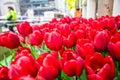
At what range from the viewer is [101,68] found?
0.59 metres

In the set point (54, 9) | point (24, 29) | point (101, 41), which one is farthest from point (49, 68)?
point (54, 9)

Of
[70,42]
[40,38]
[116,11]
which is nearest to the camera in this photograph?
[70,42]

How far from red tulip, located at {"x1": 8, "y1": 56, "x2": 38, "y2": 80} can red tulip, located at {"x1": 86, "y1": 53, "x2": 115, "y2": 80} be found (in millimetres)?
122

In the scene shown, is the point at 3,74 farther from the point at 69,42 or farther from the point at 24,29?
the point at 24,29

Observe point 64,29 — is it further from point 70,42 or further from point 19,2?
point 19,2

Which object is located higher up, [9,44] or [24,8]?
[9,44]

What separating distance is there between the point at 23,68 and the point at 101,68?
180 mm

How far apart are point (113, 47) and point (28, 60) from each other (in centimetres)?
23

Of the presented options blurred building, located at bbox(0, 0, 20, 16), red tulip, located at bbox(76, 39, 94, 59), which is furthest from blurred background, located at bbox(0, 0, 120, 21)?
red tulip, located at bbox(76, 39, 94, 59)

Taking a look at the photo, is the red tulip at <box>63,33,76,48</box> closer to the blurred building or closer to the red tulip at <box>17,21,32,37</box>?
the red tulip at <box>17,21,32,37</box>

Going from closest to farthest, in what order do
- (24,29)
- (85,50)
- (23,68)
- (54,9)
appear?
(23,68)
(85,50)
(24,29)
(54,9)

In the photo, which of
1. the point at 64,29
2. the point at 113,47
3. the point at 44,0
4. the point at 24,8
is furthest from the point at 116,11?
the point at 24,8

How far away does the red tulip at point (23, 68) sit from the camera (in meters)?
0.53

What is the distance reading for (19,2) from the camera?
22.2 meters
